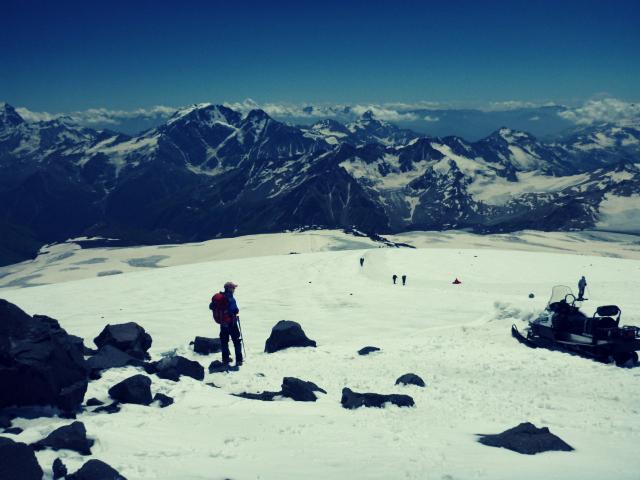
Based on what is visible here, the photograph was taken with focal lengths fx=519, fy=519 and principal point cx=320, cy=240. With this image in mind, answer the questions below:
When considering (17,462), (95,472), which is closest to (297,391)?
(95,472)

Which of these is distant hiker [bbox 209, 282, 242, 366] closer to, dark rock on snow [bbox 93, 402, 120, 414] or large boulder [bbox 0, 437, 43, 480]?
dark rock on snow [bbox 93, 402, 120, 414]

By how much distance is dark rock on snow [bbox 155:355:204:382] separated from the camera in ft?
50.3

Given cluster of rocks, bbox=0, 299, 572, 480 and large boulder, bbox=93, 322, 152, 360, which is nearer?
cluster of rocks, bbox=0, 299, 572, 480

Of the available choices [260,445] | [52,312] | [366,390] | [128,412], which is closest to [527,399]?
[366,390]

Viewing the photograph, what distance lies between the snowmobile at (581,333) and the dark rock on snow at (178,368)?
Answer: 12.3 metres

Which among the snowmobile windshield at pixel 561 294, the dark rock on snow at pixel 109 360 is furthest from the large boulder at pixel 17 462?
the snowmobile windshield at pixel 561 294

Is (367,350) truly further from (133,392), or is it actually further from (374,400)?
(133,392)

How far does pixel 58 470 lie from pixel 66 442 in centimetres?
98

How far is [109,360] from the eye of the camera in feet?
50.5

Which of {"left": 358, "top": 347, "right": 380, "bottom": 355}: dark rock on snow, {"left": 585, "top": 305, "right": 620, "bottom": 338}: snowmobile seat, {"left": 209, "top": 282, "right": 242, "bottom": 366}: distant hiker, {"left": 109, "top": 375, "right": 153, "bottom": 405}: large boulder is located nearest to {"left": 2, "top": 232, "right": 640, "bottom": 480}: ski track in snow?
{"left": 109, "top": 375, "right": 153, "bottom": 405}: large boulder

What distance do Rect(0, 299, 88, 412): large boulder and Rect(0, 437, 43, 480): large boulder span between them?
3.22 meters

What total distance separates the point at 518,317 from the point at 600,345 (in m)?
6.60

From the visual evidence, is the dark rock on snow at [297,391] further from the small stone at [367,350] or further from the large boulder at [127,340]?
the large boulder at [127,340]

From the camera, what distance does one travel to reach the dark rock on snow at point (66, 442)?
887 centimetres
